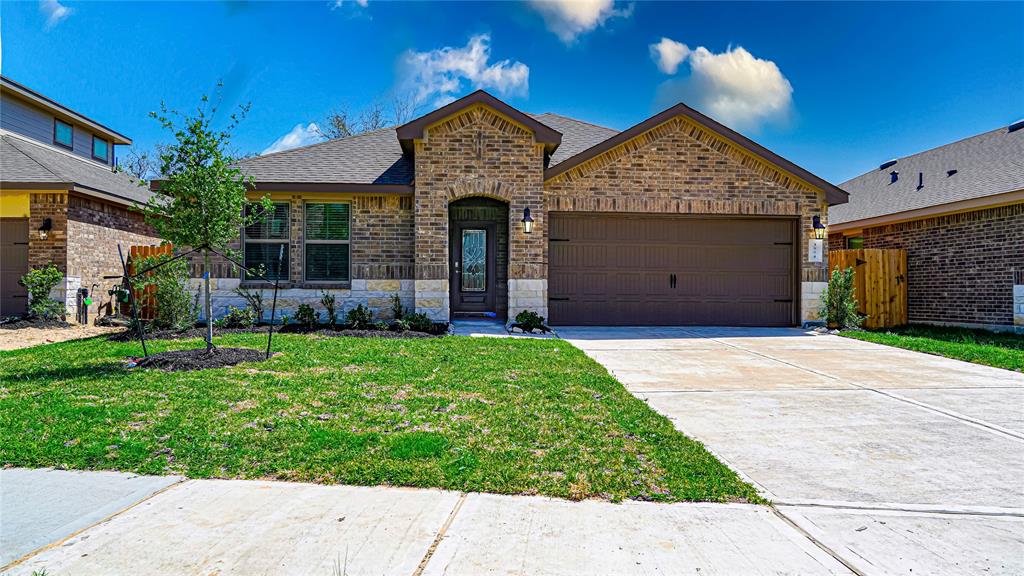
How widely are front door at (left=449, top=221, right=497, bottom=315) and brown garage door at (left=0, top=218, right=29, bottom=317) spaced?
9743 mm

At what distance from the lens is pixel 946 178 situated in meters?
14.5

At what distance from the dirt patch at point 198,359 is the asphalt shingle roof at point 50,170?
605 cm

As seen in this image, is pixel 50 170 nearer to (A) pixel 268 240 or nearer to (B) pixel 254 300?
(A) pixel 268 240

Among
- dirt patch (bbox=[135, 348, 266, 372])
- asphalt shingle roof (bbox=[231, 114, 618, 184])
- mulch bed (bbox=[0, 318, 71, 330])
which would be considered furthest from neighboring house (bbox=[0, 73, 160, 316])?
dirt patch (bbox=[135, 348, 266, 372])

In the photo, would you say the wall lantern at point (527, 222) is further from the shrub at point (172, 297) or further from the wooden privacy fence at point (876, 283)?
the wooden privacy fence at point (876, 283)

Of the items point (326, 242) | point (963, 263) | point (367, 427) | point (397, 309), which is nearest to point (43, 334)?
point (326, 242)

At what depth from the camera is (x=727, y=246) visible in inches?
492

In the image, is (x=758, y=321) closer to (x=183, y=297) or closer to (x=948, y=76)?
(x=948, y=76)

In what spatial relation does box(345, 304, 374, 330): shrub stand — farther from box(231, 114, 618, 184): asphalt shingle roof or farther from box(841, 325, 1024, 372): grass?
box(841, 325, 1024, 372): grass

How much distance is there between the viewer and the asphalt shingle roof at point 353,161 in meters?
11.7

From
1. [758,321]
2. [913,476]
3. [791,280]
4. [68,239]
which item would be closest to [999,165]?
[791,280]

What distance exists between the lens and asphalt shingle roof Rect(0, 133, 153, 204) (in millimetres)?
12594

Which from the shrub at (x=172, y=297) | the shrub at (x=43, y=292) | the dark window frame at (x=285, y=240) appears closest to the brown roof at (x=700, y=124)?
the dark window frame at (x=285, y=240)

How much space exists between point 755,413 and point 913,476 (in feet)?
5.23
